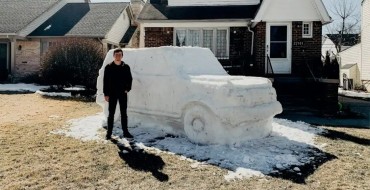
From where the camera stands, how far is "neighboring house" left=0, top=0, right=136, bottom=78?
2153 cm

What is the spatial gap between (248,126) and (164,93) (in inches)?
69.4

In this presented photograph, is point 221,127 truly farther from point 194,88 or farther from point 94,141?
point 94,141

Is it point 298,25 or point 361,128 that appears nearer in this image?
point 361,128

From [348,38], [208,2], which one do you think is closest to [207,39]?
[208,2]

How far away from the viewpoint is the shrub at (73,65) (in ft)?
51.6

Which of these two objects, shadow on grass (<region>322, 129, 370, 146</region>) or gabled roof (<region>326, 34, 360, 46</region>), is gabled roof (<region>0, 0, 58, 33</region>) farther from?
gabled roof (<region>326, 34, 360, 46</region>)

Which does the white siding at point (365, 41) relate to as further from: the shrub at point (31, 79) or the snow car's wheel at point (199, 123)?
the shrub at point (31, 79)

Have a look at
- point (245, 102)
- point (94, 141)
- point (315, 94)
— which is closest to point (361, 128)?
point (315, 94)

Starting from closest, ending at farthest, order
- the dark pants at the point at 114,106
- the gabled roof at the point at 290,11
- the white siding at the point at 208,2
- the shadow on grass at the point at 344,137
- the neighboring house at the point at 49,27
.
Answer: the dark pants at the point at 114,106, the shadow on grass at the point at 344,137, the gabled roof at the point at 290,11, the white siding at the point at 208,2, the neighboring house at the point at 49,27

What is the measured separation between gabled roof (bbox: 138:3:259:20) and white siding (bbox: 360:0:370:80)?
1254cm

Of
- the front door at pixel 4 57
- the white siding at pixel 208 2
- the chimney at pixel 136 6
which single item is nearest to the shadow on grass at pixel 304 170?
the white siding at pixel 208 2

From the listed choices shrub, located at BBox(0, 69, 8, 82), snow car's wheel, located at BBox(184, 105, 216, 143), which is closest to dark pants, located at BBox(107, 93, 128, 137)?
snow car's wheel, located at BBox(184, 105, 216, 143)

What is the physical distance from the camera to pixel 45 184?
167 inches

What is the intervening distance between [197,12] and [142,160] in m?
12.2
